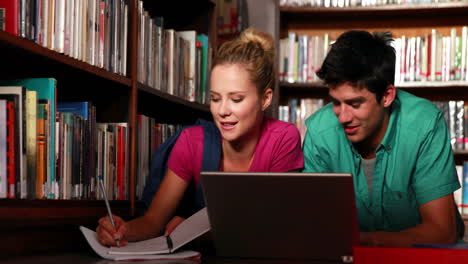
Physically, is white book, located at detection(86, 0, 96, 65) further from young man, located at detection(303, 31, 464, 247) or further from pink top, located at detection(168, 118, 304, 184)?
young man, located at detection(303, 31, 464, 247)

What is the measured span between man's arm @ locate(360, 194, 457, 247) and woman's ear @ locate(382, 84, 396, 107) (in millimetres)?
322

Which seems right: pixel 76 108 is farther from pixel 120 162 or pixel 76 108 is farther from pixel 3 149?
pixel 3 149

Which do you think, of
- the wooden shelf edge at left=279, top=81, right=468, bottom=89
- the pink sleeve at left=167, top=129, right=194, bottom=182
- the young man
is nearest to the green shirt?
the young man

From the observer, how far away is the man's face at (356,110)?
1.69 metres

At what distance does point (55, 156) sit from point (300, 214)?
0.76m

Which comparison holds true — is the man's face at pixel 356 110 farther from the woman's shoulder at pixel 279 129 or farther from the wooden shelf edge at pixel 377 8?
the wooden shelf edge at pixel 377 8

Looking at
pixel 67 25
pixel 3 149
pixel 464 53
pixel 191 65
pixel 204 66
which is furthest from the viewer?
pixel 464 53

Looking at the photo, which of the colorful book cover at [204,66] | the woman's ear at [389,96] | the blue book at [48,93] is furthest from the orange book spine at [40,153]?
the colorful book cover at [204,66]

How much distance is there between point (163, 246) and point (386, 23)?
8.08 feet

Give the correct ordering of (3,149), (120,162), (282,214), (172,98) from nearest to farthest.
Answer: (282,214) < (3,149) < (120,162) < (172,98)

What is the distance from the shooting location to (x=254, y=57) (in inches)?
69.8

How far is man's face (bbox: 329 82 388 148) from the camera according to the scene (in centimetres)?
169

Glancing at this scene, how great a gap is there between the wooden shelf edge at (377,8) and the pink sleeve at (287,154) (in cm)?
157

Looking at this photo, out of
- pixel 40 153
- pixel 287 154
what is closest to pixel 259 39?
pixel 287 154
